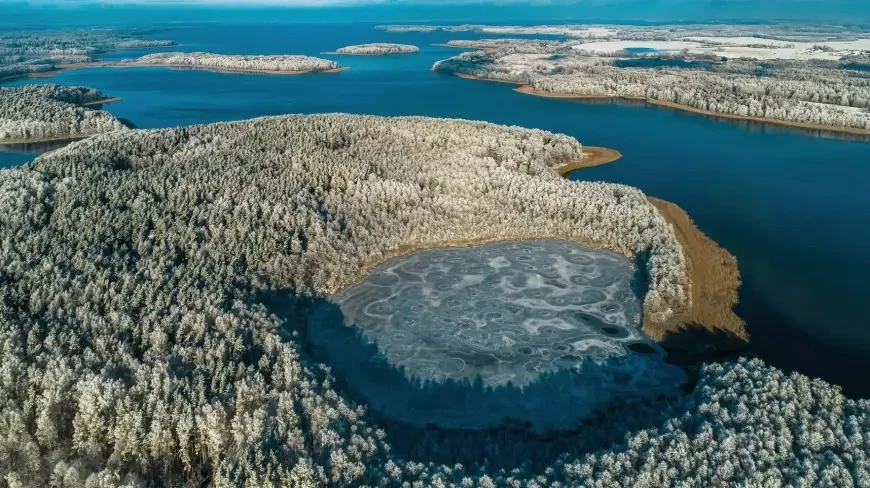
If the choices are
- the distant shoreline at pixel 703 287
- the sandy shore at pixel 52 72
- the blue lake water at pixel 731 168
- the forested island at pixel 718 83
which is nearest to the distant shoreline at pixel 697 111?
the forested island at pixel 718 83

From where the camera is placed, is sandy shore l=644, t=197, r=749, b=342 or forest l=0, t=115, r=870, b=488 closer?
forest l=0, t=115, r=870, b=488

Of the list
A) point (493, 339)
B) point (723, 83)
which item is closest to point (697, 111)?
point (723, 83)

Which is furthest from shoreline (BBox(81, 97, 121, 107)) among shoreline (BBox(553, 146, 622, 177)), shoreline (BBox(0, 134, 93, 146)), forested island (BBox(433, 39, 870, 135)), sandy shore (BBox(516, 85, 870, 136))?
shoreline (BBox(553, 146, 622, 177))

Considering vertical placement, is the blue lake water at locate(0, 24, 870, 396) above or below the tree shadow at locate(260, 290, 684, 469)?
above

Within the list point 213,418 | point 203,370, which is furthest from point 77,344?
point 213,418

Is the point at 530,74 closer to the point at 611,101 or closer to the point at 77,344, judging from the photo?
the point at 611,101

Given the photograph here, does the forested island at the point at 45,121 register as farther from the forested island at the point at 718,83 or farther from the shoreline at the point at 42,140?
the forested island at the point at 718,83

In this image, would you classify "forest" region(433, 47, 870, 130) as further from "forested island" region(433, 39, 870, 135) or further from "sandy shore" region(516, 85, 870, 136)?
"sandy shore" region(516, 85, 870, 136)
